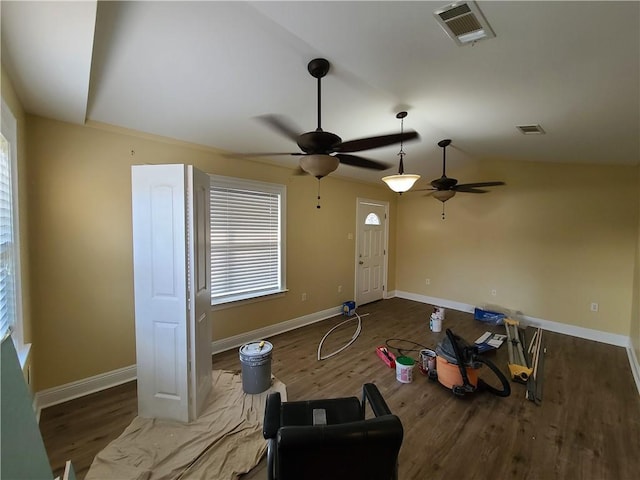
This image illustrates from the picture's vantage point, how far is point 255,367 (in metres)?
2.56

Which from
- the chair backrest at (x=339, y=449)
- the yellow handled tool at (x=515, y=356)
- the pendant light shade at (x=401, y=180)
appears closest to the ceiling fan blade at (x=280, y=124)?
the pendant light shade at (x=401, y=180)

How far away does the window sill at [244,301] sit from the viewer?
342cm

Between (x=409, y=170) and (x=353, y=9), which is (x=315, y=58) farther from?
(x=409, y=170)

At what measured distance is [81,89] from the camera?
186cm

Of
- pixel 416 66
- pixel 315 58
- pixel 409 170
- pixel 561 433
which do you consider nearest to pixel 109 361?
pixel 315 58

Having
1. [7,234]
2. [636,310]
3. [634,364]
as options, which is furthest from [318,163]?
[636,310]

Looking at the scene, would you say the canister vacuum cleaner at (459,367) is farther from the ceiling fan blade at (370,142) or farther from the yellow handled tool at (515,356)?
the ceiling fan blade at (370,142)

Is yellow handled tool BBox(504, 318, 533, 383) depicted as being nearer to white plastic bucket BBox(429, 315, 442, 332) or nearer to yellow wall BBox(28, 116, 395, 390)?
white plastic bucket BBox(429, 315, 442, 332)

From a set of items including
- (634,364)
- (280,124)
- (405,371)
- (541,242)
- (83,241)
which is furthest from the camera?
(541,242)

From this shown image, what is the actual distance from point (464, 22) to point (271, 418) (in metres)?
2.26

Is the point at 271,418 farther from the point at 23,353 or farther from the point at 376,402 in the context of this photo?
the point at 23,353

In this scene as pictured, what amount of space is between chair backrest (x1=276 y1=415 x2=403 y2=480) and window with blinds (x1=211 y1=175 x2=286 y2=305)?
8.76ft

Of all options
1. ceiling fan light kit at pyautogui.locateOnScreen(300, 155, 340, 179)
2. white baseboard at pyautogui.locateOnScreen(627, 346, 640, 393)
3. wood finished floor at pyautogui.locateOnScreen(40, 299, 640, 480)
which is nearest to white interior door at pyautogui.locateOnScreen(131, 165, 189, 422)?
wood finished floor at pyautogui.locateOnScreen(40, 299, 640, 480)

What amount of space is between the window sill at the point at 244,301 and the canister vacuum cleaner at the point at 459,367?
7.30ft
